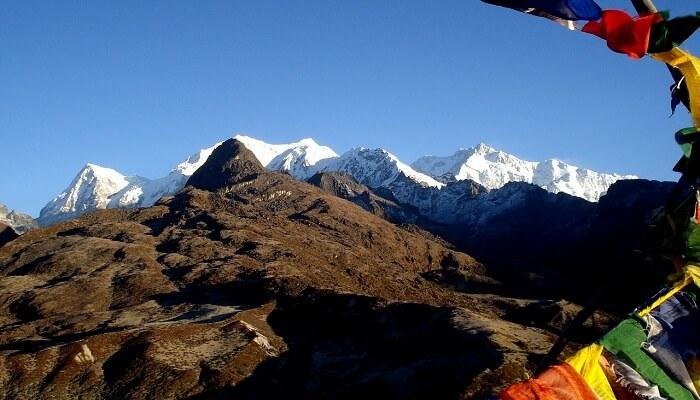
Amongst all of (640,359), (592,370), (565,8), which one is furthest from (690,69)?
(592,370)

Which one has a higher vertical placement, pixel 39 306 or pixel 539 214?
pixel 539 214

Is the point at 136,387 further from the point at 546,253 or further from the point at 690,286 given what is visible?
the point at 546,253

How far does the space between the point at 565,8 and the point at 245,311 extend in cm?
3517

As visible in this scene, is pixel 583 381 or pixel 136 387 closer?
pixel 583 381

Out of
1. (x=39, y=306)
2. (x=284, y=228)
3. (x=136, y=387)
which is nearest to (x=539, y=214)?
(x=284, y=228)

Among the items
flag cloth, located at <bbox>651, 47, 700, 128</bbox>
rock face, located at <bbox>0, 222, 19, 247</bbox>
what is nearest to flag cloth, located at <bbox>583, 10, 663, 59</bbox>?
flag cloth, located at <bbox>651, 47, 700, 128</bbox>

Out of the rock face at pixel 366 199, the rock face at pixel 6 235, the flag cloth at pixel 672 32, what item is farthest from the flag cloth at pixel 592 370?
the rock face at pixel 366 199

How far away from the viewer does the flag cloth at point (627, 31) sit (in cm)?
523

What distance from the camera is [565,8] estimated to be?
17.7 feet

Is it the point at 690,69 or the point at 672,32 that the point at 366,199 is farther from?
the point at 672,32

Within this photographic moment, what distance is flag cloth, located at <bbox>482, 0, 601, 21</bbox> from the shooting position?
5387 mm

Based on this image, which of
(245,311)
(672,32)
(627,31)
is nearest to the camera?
(627,31)

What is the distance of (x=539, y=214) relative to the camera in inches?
4818

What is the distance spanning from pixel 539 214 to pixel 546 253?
28655 millimetres
